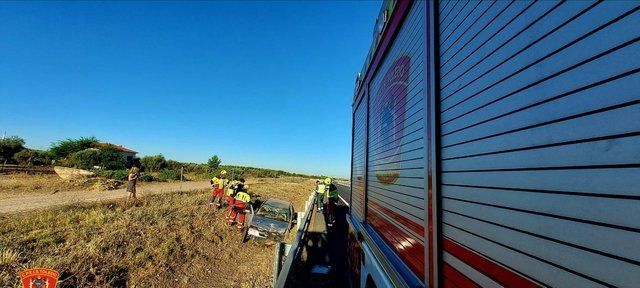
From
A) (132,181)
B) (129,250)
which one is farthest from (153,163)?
(129,250)

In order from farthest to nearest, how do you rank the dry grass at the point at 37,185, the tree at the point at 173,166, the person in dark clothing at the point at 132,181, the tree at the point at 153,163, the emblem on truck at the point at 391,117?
the tree at the point at 173,166, the tree at the point at 153,163, the dry grass at the point at 37,185, the person in dark clothing at the point at 132,181, the emblem on truck at the point at 391,117

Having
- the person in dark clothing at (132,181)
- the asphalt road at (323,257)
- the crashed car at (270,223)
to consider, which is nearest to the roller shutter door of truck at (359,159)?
the asphalt road at (323,257)

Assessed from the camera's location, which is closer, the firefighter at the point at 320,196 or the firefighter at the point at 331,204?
the firefighter at the point at 331,204

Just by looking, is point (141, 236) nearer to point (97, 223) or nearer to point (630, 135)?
point (97, 223)

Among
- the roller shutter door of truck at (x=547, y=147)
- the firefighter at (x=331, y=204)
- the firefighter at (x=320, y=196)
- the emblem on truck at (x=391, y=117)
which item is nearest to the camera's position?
the roller shutter door of truck at (x=547, y=147)

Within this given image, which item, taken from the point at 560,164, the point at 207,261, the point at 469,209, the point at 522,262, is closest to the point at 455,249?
the point at 469,209

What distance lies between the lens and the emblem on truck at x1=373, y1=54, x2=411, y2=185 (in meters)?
3.30

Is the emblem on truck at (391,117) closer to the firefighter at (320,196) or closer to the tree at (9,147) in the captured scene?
the firefighter at (320,196)

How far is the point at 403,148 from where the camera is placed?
125 inches

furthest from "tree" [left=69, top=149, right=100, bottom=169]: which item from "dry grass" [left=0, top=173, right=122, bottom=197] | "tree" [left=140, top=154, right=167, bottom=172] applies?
"dry grass" [left=0, top=173, right=122, bottom=197]

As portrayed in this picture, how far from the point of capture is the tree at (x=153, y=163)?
4834cm

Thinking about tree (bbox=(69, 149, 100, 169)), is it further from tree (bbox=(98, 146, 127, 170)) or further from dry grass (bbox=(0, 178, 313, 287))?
dry grass (bbox=(0, 178, 313, 287))

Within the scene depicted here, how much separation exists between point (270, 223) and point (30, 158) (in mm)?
39549

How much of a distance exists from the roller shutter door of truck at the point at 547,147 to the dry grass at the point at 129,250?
21.5ft
